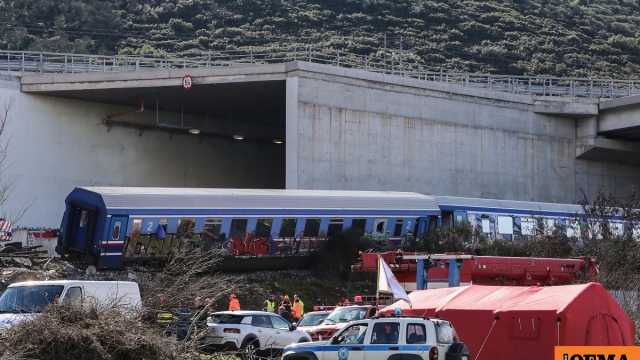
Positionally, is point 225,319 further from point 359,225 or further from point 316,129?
point 316,129

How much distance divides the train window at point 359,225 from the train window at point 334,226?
A: 47cm

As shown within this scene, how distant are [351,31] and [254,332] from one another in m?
83.0

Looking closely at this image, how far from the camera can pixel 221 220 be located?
123 feet

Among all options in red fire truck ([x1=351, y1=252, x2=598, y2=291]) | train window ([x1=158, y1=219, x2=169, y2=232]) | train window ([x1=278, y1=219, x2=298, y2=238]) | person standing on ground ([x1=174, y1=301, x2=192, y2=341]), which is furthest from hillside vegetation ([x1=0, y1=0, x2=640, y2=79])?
person standing on ground ([x1=174, y1=301, x2=192, y2=341])

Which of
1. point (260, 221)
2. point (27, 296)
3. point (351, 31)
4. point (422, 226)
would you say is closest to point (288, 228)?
point (260, 221)

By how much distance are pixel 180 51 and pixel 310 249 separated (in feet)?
190

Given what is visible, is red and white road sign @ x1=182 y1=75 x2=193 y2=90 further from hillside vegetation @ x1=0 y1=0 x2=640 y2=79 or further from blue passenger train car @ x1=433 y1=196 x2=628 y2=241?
hillside vegetation @ x1=0 y1=0 x2=640 y2=79

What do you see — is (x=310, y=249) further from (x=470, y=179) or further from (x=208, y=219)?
(x=470, y=179)

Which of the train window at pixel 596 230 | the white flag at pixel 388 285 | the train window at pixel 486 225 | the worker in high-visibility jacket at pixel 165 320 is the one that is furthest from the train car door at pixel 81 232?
the worker in high-visibility jacket at pixel 165 320

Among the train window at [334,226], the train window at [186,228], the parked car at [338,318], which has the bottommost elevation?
the train window at [334,226]

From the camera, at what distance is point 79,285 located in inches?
731

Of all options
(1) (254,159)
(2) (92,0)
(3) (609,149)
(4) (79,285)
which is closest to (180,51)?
(2) (92,0)

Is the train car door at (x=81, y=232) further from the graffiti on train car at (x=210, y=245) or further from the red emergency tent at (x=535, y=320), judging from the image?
the red emergency tent at (x=535, y=320)

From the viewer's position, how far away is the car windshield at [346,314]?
957 inches
